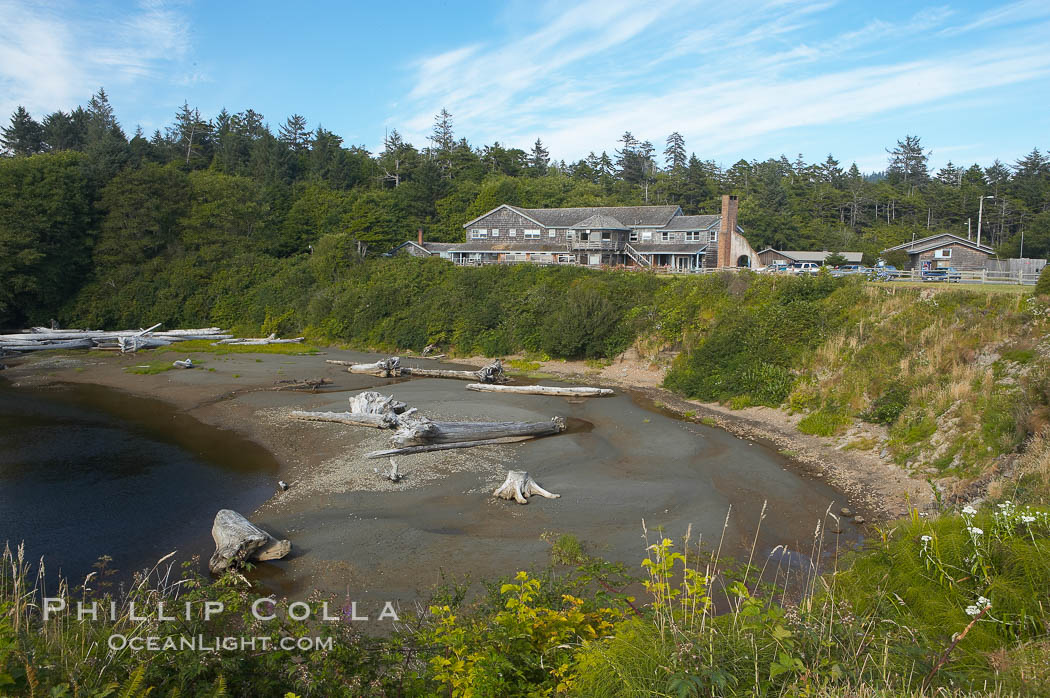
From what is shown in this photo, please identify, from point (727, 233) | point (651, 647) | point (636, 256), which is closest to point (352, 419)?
point (651, 647)

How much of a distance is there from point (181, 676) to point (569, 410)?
20453 millimetres

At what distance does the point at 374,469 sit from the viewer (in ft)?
A: 55.4

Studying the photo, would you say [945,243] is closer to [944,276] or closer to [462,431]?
[944,276]

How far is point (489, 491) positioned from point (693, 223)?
4295 centimetres

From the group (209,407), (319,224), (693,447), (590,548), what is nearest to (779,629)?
(590,548)

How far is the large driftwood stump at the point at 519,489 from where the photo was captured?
577 inches

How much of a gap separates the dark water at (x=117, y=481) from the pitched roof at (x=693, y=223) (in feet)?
137

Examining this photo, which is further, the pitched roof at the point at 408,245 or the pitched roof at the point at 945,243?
the pitched roof at the point at 408,245

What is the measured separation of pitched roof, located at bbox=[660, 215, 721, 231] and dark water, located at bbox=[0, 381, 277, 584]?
137 feet

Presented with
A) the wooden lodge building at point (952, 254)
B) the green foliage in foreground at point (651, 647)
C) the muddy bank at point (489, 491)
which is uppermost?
the wooden lodge building at point (952, 254)

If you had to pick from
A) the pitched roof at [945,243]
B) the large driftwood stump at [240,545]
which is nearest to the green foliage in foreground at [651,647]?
the large driftwood stump at [240,545]

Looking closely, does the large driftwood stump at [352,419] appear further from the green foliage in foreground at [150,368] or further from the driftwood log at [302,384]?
the green foliage in foreground at [150,368]

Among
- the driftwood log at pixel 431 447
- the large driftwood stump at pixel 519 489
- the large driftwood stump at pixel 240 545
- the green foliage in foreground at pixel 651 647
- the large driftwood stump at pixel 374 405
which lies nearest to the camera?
the green foliage in foreground at pixel 651 647

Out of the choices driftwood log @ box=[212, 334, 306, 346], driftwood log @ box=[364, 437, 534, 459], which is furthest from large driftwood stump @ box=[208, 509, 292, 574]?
driftwood log @ box=[212, 334, 306, 346]
